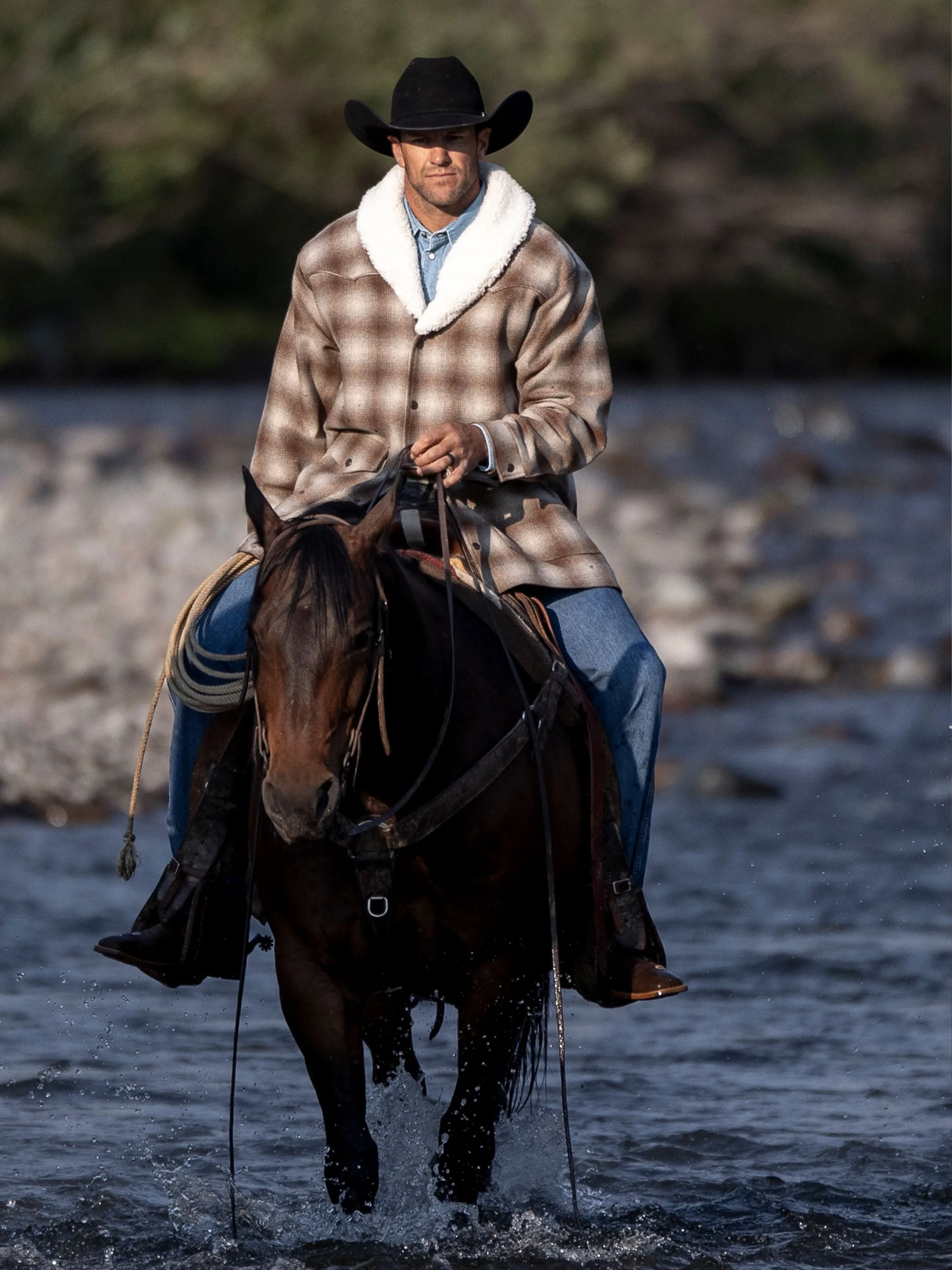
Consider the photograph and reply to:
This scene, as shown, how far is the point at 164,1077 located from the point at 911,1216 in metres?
2.22

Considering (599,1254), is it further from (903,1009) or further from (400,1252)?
(903,1009)

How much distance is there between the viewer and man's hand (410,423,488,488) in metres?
4.20

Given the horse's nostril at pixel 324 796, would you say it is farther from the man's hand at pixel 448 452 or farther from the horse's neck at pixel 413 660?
the man's hand at pixel 448 452

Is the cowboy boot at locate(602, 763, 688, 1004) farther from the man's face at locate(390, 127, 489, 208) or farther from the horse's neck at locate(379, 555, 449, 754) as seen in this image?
the man's face at locate(390, 127, 489, 208)

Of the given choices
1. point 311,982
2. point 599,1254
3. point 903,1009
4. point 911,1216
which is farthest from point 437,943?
point 903,1009

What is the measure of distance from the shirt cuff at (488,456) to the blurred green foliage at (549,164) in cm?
2541

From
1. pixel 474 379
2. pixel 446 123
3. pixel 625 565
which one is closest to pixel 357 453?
pixel 474 379

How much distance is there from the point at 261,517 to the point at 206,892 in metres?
1.07

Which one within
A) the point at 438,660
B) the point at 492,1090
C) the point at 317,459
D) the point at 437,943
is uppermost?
the point at 317,459

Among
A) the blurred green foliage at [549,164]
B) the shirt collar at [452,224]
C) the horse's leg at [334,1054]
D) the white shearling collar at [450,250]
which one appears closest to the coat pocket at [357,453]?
the white shearling collar at [450,250]

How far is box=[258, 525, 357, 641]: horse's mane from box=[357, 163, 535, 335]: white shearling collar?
97 cm

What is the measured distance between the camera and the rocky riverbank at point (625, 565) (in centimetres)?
1097

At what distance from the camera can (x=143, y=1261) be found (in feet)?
15.3

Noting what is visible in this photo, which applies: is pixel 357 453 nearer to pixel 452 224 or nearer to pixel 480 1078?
pixel 452 224
